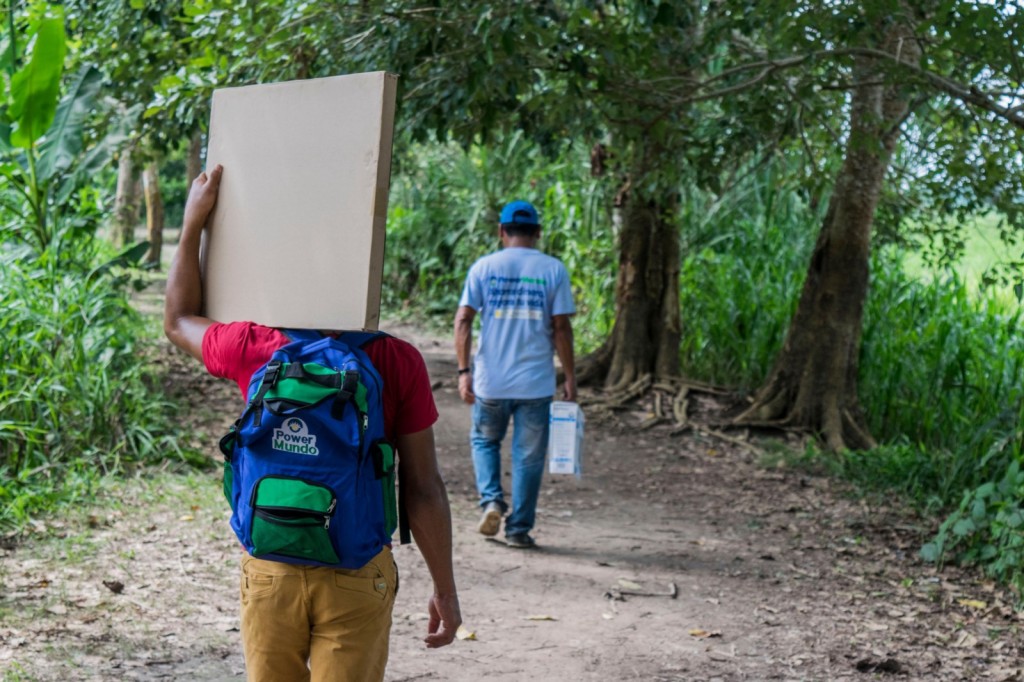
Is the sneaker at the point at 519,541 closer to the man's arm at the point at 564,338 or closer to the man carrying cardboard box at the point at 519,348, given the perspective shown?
the man carrying cardboard box at the point at 519,348

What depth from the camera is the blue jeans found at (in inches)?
251

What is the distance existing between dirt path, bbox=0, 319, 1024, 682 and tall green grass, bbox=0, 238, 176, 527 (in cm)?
31

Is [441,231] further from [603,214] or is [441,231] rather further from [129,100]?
[129,100]

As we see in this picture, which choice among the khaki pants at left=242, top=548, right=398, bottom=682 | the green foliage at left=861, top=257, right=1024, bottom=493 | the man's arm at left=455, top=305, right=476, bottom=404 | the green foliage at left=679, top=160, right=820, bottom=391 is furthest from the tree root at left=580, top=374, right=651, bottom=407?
the khaki pants at left=242, top=548, right=398, bottom=682

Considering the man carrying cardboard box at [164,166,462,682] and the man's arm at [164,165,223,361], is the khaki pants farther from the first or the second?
the man's arm at [164,165,223,361]

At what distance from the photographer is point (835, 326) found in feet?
31.2

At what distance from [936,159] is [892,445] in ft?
9.53

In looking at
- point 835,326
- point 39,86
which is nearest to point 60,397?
point 39,86

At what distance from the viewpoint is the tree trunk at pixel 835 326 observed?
30.1 feet

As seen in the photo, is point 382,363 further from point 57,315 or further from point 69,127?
point 69,127

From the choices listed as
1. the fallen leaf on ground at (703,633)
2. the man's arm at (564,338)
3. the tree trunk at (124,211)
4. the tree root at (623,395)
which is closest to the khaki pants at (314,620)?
→ the fallen leaf on ground at (703,633)

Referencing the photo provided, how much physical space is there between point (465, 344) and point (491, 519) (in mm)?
1063

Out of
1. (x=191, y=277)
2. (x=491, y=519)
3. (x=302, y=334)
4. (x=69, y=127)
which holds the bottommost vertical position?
(x=491, y=519)

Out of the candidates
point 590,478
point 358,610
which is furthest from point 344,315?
point 590,478
